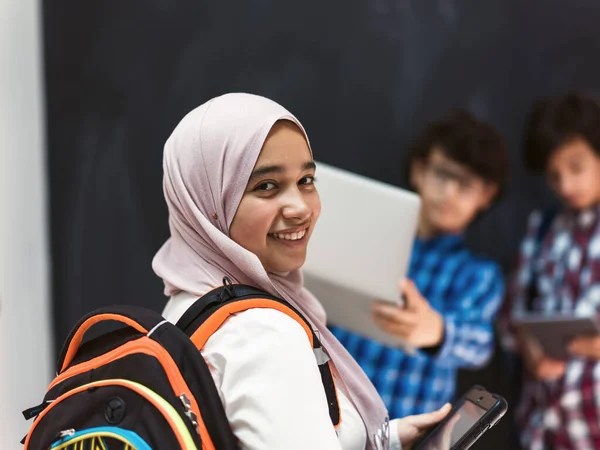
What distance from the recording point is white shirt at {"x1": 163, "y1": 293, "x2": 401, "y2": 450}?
65 cm

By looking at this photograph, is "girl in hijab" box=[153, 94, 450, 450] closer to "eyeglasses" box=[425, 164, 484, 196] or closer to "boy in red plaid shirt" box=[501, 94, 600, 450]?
"eyeglasses" box=[425, 164, 484, 196]

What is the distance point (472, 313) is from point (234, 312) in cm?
101

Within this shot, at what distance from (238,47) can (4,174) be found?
0.58 m

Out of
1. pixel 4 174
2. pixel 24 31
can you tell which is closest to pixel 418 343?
pixel 4 174

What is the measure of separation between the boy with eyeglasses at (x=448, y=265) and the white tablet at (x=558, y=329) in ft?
0.32

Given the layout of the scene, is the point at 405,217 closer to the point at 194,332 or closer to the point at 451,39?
the point at 194,332

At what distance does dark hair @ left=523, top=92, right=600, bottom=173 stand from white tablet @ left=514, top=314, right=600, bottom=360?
0.39 m

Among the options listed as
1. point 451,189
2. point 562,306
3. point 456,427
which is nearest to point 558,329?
point 562,306

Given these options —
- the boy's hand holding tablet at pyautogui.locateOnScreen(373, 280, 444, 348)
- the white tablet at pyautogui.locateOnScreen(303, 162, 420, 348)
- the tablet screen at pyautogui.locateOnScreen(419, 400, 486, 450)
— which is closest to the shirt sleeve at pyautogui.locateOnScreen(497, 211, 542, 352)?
the boy's hand holding tablet at pyautogui.locateOnScreen(373, 280, 444, 348)

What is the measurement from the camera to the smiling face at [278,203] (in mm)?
753

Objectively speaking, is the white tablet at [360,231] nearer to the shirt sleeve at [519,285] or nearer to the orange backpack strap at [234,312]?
the orange backpack strap at [234,312]

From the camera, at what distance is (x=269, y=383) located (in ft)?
2.15

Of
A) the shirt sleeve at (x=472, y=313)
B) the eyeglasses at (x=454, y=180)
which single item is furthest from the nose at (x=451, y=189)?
the shirt sleeve at (x=472, y=313)

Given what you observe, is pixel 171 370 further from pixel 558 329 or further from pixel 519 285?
pixel 519 285
